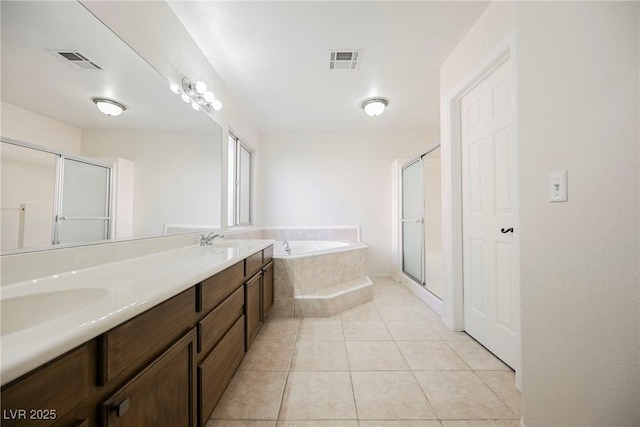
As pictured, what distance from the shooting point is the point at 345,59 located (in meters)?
2.25

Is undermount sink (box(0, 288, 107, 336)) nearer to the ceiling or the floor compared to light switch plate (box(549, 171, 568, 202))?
nearer to the floor

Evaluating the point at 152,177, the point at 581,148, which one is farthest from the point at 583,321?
the point at 152,177

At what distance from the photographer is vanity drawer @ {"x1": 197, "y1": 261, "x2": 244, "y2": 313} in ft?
3.57

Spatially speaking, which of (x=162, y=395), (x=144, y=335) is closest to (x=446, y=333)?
(x=162, y=395)

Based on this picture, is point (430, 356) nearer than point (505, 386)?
No

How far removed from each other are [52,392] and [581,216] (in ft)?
5.03

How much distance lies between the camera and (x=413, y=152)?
4227mm

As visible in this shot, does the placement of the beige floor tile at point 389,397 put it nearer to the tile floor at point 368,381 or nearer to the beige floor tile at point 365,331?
the tile floor at point 368,381

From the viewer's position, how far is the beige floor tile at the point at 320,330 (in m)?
2.09

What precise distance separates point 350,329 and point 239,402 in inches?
44.2

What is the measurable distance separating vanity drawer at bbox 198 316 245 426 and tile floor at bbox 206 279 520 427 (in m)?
0.14

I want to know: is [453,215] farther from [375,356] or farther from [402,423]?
[402,423]

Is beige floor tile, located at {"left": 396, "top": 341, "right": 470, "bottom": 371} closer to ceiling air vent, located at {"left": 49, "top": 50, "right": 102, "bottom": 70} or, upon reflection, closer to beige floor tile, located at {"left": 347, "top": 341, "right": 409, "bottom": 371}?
beige floor tile, located at {"left": 347, "top": 341, "right": 409, "bottom": 371}

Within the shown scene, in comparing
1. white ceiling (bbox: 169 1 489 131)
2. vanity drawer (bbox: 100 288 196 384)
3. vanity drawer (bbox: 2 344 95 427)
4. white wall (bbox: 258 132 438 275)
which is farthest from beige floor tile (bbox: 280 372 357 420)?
white wall (bbox: 258 132 438 275)
